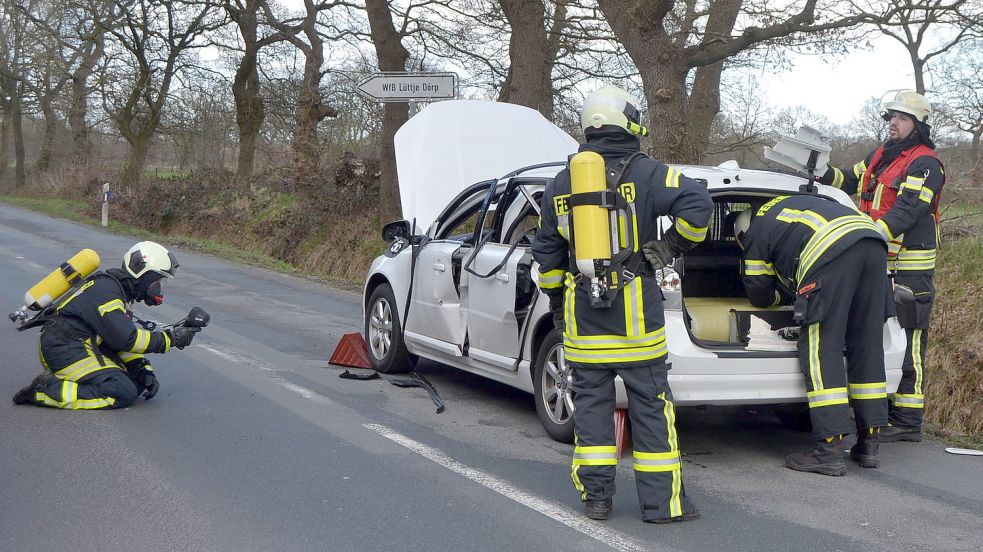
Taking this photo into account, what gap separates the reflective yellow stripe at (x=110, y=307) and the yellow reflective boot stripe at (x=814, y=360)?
174 inches

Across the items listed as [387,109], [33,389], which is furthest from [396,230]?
[387,109]

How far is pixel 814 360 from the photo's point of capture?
217 inches

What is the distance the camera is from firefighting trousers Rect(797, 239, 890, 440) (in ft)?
18.0

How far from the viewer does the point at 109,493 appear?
500 cm

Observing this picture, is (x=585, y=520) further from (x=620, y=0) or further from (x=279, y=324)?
(x=620, y=0)

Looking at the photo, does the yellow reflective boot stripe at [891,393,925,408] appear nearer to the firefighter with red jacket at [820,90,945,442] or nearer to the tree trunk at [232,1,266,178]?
the firefighter with red jacket at [820,90,945,442]

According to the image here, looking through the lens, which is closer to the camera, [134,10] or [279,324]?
[279,324]

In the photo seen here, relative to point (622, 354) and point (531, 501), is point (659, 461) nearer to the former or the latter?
point (622, 354)

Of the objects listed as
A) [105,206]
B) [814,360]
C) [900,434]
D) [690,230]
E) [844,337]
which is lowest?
[900,434]

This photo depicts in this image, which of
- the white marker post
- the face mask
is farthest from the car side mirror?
the white marker post

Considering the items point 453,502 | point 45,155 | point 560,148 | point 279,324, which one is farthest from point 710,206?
point 45,155

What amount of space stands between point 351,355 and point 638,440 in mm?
4279

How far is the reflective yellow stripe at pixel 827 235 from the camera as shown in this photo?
5.50 m

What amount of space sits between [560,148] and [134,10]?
2367 centimetres
